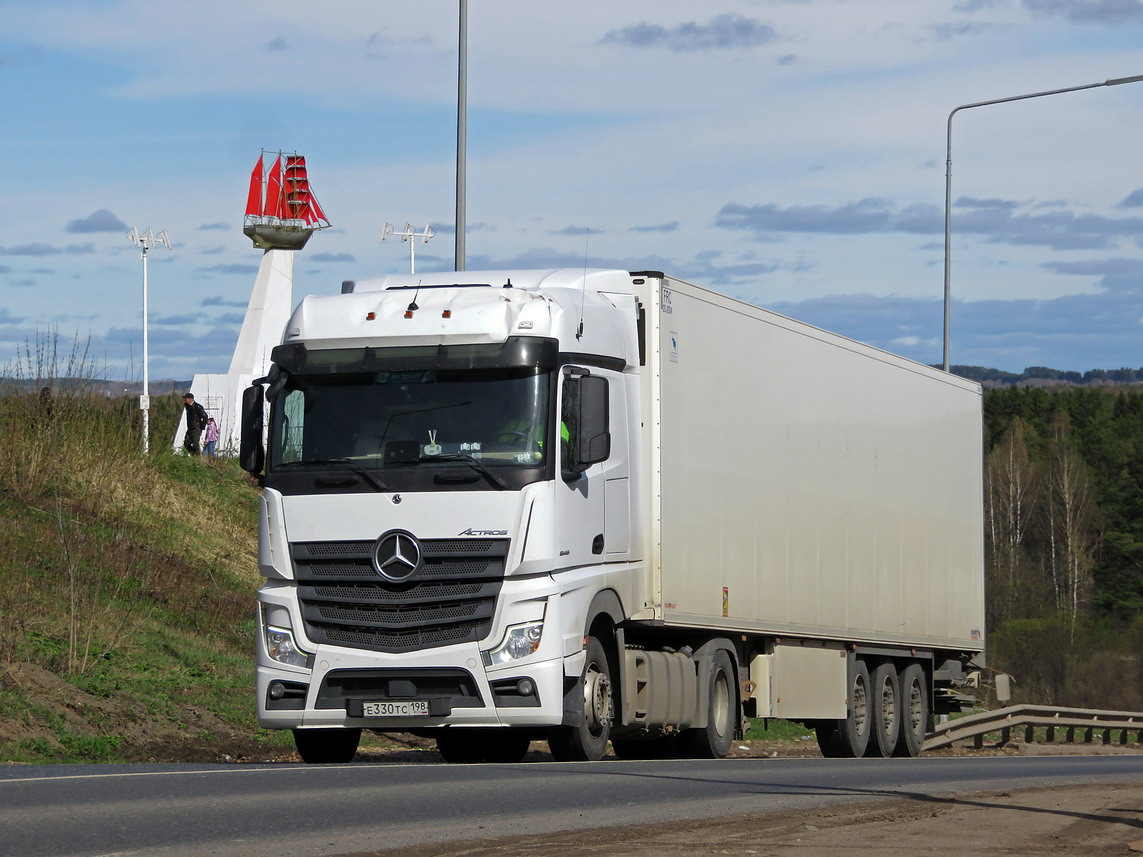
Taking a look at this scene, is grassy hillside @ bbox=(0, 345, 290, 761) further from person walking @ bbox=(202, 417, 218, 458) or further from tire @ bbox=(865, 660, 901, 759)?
tire @ bbox=(865, 660, 901, 759)

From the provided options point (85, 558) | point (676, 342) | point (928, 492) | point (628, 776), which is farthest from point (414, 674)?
point (85, 558)

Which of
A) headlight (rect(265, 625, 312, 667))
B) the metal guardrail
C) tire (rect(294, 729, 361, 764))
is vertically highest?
headlight (rect(265, 625, 312, 667))

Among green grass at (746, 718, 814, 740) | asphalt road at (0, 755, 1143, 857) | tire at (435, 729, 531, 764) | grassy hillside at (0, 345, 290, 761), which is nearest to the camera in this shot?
asphalt road at (0, 755, 1143, 857)

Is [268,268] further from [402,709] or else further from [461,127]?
[402,709]

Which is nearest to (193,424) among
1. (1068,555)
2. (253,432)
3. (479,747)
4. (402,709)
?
(479,747)

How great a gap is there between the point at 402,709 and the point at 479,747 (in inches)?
117

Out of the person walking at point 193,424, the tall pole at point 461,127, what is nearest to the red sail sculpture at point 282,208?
the person walking at point 193,424

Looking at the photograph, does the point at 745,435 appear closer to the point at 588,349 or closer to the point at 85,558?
the point at 588,349

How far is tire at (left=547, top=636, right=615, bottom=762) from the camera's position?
14.0m

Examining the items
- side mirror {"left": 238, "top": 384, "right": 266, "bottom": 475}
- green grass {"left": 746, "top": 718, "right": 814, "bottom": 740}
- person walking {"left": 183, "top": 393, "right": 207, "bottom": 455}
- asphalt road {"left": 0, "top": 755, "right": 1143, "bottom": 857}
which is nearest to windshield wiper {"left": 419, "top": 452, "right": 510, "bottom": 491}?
side mirror {"left": 238, "top": 384, "right": 266, "bottom": 475}

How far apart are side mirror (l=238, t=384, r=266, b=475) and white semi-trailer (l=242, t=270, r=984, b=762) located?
2 centimetres

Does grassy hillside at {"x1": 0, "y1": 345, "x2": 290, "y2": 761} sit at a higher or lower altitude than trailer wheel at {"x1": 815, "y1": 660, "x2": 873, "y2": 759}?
higher

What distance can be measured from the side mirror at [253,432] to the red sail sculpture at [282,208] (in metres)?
45.7

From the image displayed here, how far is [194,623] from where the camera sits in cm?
2433
